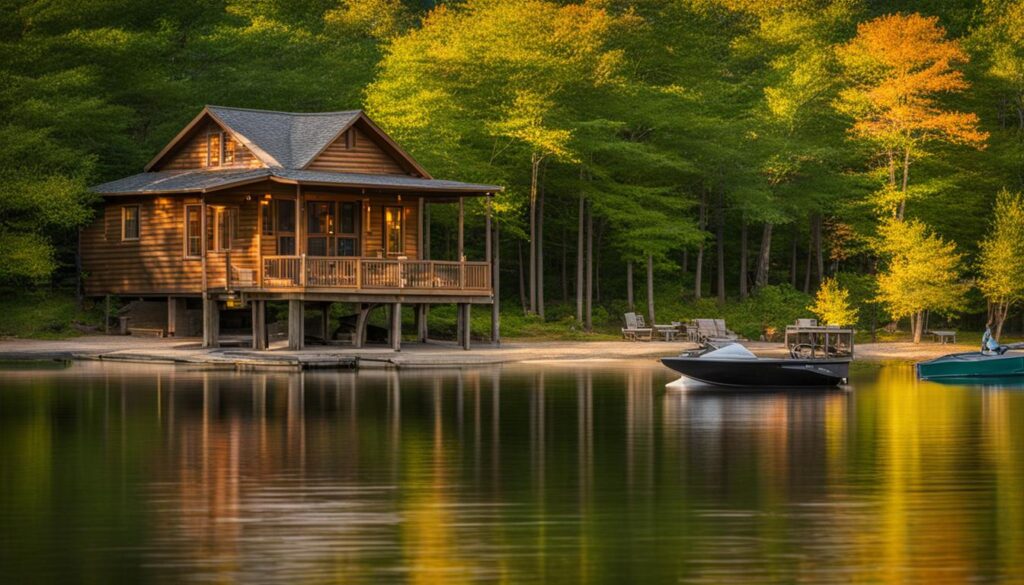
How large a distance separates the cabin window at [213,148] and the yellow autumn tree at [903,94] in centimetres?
2331

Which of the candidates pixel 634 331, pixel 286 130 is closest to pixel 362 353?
pixel 286 130

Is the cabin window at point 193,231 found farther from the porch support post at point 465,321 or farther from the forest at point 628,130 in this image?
the porch support post at point 465,321

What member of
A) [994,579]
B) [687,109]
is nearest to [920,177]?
[687,109]

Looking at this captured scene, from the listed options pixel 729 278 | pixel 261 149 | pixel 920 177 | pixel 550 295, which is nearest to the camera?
pixel 261 149

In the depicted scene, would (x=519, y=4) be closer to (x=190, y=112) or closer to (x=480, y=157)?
(x=480, y=157)

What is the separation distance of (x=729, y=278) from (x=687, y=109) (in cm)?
1519

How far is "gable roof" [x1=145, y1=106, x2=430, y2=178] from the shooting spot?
47.2m

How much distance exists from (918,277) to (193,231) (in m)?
24.8

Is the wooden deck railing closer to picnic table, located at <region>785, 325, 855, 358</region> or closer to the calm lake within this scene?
picnic table, located at <region>785, 325, 855, 358</region>

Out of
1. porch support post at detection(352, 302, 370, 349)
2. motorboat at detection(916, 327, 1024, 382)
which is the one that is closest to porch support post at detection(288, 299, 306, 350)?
porch support post at detection(352, 302, 370, 349)

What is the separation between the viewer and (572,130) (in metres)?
53.0

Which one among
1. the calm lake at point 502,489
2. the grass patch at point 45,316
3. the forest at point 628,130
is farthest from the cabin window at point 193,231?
the calm lake at point 502,489

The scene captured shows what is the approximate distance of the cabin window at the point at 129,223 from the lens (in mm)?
49562

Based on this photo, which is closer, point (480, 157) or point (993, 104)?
point (480, 157)
